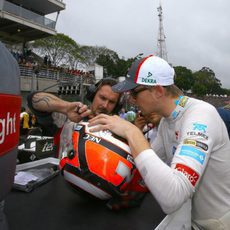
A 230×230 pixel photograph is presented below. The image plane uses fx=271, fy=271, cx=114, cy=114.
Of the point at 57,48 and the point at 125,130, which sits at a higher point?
the point at 57,48

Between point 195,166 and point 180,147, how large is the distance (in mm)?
131

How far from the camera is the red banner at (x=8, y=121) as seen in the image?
977 millimetres

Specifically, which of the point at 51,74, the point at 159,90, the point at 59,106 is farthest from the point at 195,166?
the point at 51,74

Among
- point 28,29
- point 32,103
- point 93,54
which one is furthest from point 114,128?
point 93,54

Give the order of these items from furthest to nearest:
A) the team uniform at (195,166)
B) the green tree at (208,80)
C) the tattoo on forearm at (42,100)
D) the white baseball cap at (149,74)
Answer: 1. the green tree at (208,80)
2. the tattoo on forearm at (42,100)
3. the white baseball cap at (149,74)
4. the team uniform at (195,166)

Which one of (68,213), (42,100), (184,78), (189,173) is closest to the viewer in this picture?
(189,173)

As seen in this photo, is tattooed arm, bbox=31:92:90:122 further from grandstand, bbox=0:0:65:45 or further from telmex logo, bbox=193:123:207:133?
grandstand, bbox=0:0:65:45

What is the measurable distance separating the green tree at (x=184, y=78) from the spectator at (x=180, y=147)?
71.0 metres

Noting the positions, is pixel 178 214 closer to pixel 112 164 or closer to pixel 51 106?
pixel 112 164

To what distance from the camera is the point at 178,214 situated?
4.95 ft

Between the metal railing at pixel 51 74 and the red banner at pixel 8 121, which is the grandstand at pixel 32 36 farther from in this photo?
the red banner at pixel 8 121

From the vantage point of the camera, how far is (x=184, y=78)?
73.8 meters

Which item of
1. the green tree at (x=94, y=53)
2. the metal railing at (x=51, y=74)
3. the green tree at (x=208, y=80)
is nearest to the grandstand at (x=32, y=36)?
the metal railing at (x=51, y=74)

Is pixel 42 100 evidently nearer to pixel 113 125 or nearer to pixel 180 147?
pixel 113 125
